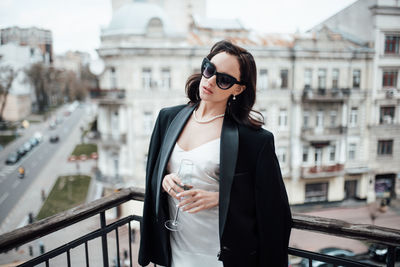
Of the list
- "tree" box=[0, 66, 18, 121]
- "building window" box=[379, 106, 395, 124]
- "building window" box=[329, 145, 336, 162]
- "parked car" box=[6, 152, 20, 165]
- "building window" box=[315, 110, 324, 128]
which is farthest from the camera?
"building window" box=[329, 145, 336, 162]

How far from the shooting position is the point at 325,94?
6.87 m

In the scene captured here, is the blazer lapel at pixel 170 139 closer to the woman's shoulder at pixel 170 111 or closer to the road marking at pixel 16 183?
the woman's shoulder at pixel 170 111

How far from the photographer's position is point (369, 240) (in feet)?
3.33

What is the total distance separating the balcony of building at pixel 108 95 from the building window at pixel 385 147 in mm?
5819

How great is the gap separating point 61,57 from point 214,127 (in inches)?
212

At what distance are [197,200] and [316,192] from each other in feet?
24.2

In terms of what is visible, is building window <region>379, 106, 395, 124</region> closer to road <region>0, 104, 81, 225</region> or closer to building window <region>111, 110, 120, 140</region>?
building window <region>111, 110, 120, 140</region>

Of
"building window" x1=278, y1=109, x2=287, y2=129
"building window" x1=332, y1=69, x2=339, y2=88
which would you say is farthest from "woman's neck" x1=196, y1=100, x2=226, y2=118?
"building window" x1=332, y1=69, x2=339, y2=88

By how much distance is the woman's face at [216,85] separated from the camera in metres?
0.90

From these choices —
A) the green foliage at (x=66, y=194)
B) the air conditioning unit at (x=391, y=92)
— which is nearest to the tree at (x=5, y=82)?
the green foliage at (x=66, y=194)

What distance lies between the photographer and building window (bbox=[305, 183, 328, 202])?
295 inches

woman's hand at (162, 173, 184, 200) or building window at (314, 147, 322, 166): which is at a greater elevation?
woman's hand at (162, 173, 184, 200)

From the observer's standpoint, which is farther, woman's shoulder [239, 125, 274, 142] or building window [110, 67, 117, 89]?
building window [110, 67, 117, 89]

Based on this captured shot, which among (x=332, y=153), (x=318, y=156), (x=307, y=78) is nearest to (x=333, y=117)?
(x=332, y=153)
